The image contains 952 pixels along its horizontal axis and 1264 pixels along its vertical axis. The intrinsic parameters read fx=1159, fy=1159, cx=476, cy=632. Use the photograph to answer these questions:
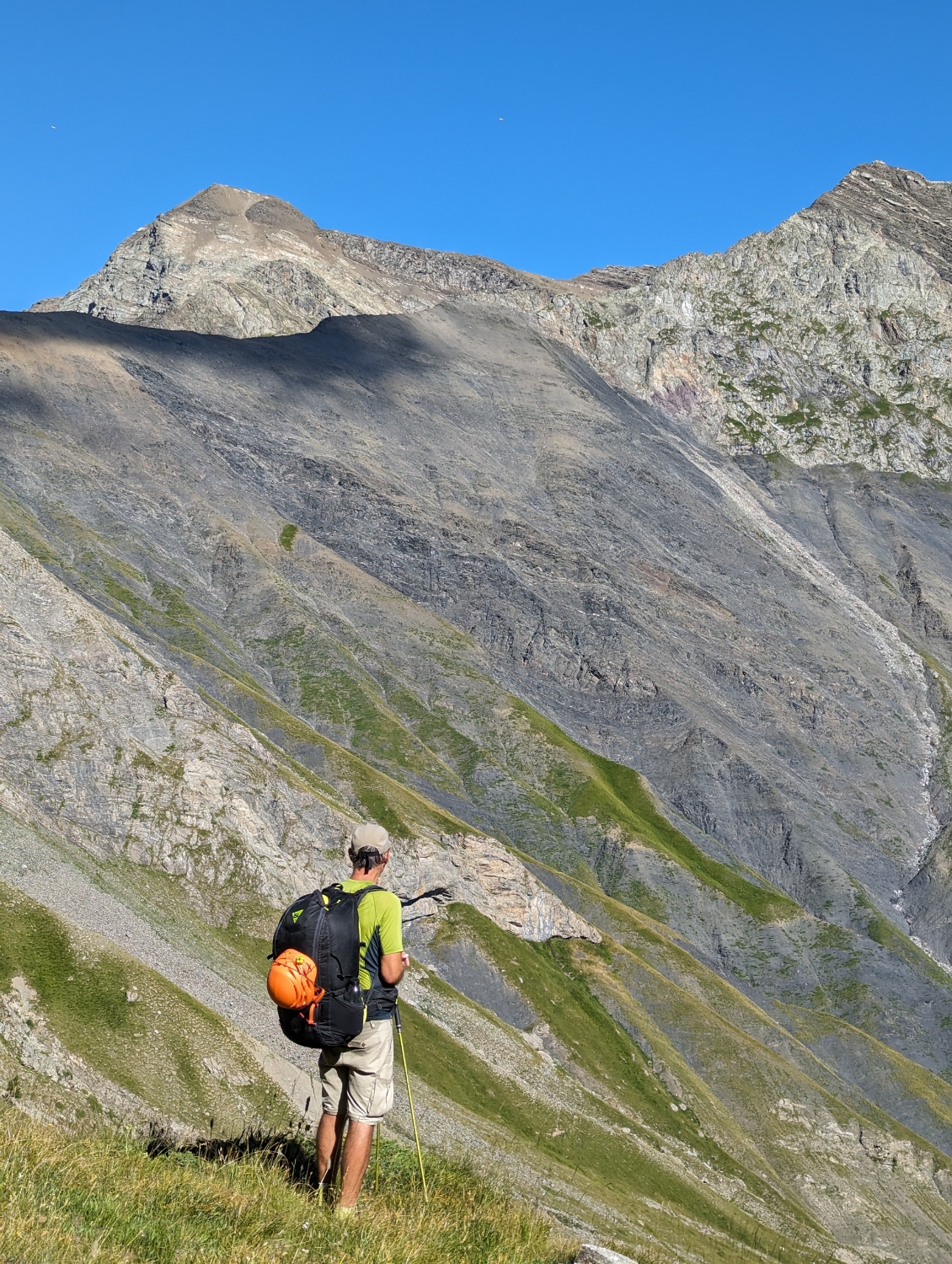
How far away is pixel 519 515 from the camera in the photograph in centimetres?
17688

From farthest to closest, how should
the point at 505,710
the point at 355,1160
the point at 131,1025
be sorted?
the point at 505,710 → the point at 131,1025 → the point at 355,1160

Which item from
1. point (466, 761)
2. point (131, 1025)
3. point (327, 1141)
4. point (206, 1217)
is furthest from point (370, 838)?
point (466, 761)

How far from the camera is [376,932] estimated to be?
33.3 ft

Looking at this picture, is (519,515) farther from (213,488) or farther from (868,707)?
(868,707)

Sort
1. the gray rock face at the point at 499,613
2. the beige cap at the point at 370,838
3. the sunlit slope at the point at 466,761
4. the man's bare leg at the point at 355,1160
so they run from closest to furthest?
the man's bare leg at the point at 355,1160, the beige cap at the point at 370,838, the sunlit slope at the point at 466,761, the gray rock face at the point at 499,613

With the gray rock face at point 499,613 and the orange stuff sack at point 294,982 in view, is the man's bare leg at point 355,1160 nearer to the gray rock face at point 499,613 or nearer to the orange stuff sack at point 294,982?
the orange stuff sack at point 294,982

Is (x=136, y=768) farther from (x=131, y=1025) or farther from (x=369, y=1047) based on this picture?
(x=369, y=1047)

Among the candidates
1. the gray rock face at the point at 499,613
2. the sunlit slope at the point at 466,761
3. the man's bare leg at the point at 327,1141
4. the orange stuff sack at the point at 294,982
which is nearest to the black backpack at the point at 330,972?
the orange stuff sack at the point at 294,982

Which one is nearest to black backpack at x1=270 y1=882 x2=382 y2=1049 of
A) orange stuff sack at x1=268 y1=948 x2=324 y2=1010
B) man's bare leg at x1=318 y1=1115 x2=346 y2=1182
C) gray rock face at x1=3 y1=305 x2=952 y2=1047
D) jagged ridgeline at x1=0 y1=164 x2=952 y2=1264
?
orange stuff sack at x1=268 y1=948 x2=324 y2=1010

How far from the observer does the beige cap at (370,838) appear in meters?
10.6

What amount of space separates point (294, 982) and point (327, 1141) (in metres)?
1.53

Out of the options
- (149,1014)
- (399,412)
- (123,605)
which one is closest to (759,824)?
(123,605)

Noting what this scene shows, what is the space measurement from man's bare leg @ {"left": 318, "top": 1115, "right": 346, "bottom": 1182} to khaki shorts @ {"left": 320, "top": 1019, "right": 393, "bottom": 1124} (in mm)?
93

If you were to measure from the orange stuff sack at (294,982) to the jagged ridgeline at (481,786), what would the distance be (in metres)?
1.59
